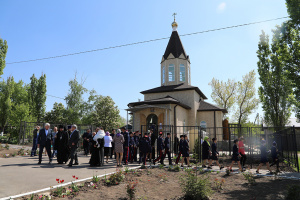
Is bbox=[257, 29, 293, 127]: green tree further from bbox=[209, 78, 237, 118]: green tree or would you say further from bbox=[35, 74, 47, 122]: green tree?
bbox=[35, 74, 47, 122]: green tree

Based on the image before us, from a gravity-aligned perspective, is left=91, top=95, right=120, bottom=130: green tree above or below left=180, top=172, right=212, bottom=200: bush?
above

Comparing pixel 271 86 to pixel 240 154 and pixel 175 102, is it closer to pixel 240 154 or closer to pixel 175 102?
pixel 175 102

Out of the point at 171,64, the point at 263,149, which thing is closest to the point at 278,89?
the point at 171,64

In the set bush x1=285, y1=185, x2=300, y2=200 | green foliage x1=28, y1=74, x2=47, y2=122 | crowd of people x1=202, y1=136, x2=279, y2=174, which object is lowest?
bush x1=285, y1=185, x2=300, y2=200

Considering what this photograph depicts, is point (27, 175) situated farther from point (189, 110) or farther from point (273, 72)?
point (273, 72)

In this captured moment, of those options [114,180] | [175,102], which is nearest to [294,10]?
[175,102]

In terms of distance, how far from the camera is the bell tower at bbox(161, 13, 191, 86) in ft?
89.8

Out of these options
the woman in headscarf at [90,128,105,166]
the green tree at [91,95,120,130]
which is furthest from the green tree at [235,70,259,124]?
the woman in headscarf at [90,128,105,166]

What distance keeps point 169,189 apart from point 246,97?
38877 millimetres

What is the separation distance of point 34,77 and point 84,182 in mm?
41543

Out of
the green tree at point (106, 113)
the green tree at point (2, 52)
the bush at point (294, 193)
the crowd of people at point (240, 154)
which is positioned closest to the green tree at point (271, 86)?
the crowd of people at point (240, 154)

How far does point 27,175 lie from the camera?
22.7ft

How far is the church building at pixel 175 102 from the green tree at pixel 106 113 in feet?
53.1

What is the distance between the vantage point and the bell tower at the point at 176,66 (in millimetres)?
27375
